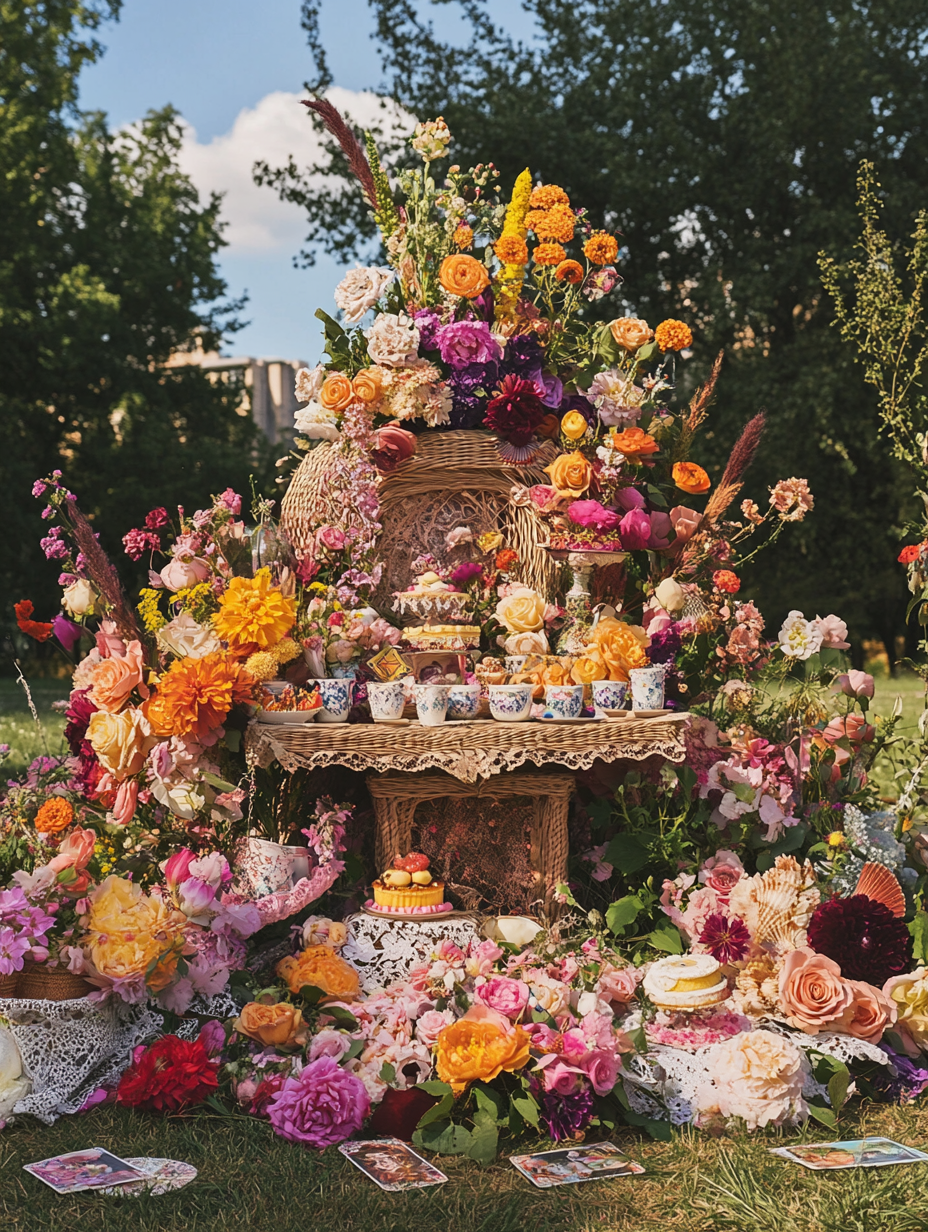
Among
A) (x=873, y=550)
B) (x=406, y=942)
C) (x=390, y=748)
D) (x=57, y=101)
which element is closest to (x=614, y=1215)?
(x=406, y=942)

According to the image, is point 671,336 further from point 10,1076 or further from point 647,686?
point 10,1076

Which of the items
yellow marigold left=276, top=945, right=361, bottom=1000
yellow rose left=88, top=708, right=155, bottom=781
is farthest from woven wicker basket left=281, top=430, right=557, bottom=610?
yellow marigold left=276, top=945, right=361, bottom=1000

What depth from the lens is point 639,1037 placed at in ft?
10.8

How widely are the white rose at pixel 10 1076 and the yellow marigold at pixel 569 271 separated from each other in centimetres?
345

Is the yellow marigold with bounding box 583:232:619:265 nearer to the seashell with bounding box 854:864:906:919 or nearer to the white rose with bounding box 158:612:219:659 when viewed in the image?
the white rose with bounding box 158:612:219:659

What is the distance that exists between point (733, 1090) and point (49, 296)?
18.3m

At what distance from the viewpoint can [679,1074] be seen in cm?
331

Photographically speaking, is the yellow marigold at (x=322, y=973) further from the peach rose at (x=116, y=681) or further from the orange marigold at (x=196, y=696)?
the peach rose at (x=116, y=681)

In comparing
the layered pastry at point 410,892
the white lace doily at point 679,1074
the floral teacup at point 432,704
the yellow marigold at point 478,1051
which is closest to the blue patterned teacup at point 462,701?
the floral teacup at point 432,704

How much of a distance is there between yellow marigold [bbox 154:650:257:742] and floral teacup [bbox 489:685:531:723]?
87 cm

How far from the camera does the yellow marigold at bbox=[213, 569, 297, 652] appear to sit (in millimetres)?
3945

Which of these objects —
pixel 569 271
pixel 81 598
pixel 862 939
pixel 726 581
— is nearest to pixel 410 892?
pixel 862 939

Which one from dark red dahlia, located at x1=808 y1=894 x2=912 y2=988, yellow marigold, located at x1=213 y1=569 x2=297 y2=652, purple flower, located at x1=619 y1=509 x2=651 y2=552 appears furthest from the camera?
purple flower, located at x1=619 y1=509 x2=651 y2=552

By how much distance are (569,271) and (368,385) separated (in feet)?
3.36
